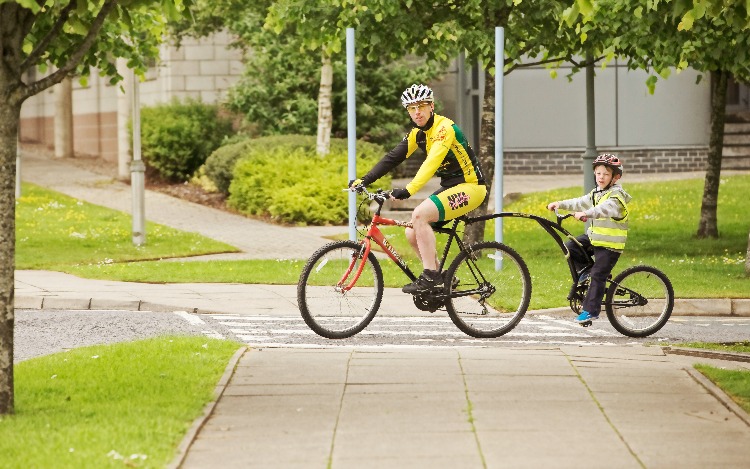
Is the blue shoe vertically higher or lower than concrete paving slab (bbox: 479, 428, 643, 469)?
higher

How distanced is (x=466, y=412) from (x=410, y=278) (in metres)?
3.56

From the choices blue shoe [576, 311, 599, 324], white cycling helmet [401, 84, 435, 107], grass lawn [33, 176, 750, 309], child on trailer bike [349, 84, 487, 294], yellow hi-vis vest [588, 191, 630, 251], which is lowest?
blue shoe [576, 311, 599, 324]

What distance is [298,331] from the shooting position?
38.7 feet

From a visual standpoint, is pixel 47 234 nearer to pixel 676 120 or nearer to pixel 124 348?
pixel 124 348

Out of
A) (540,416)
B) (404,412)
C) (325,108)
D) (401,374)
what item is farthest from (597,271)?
(325,108)

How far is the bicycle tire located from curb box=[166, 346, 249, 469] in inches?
126

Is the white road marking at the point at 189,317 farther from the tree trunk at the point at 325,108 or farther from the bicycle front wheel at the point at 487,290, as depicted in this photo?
the tree trunk at the point at 325,108

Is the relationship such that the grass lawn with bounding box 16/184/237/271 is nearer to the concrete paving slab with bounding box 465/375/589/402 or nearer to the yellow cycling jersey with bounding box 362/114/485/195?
the yellow cycling jersey with bounding box 362/114/485/195

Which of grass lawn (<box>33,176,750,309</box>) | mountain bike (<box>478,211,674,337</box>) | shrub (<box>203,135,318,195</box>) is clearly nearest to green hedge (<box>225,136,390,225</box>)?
shrub (<box>203,135,318,195</box>)

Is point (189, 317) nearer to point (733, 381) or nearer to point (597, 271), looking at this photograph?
point (597, 271)

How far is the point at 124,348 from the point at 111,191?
1932cm

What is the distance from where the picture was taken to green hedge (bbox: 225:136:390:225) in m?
24.0

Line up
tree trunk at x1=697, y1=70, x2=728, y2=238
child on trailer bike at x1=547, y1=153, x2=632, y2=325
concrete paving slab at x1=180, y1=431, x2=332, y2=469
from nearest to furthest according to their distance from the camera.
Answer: concrete paving slab at x1=180, y1=431, x2=332, y2=469
child on trailer bike at x1=547, y1=153, x2=632, y2=325
tree trunk at x1=697, y1=70, x2=728, y2=238

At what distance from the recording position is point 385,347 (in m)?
10.5
